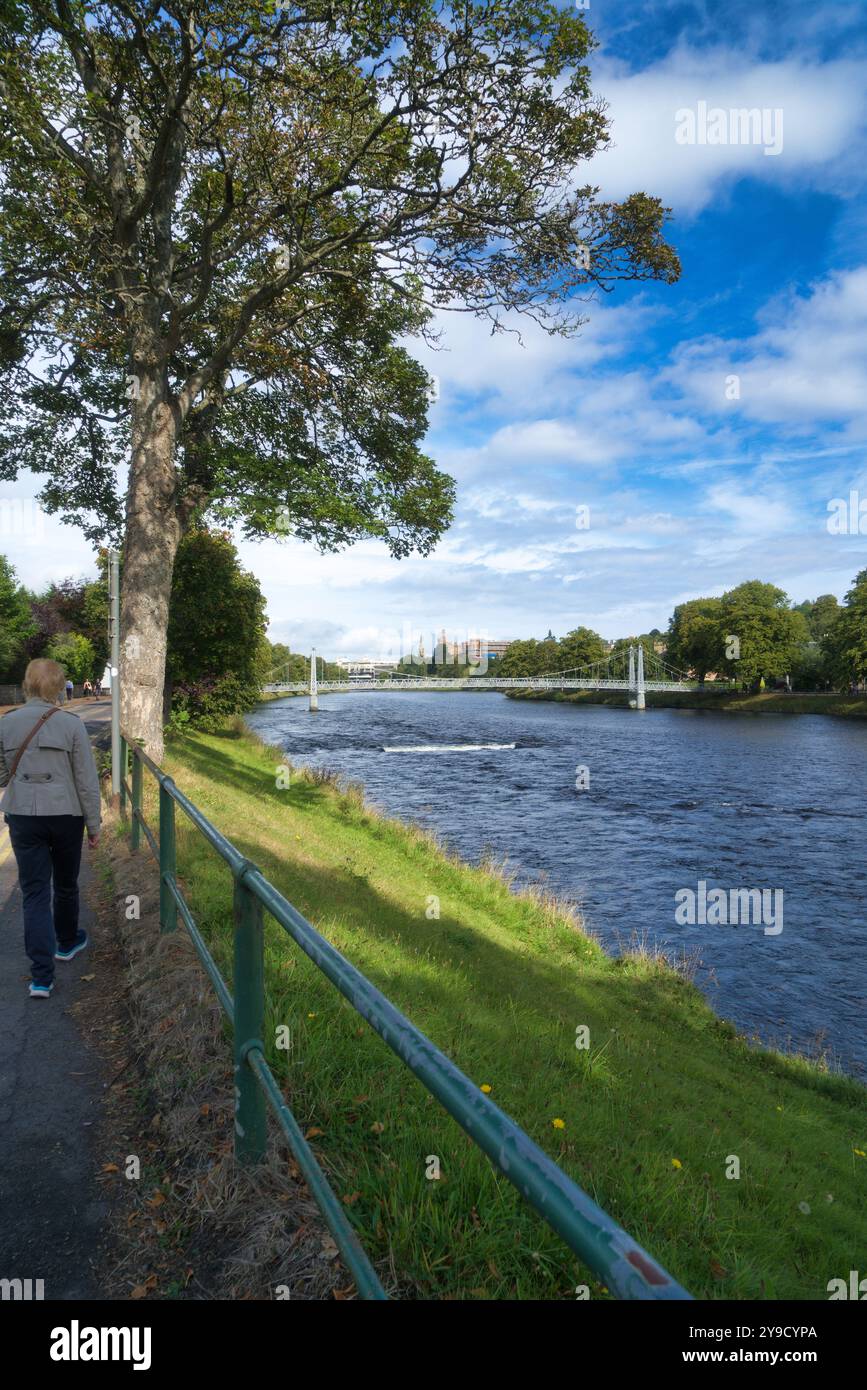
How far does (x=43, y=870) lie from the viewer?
4.96 meters

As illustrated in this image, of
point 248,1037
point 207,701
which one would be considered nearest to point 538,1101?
point 248,1037

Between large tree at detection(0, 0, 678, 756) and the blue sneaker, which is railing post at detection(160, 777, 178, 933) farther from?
large tree at detection(0, 0, 678, 756)

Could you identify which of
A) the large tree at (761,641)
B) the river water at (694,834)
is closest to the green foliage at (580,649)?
the large tree at (761,641)

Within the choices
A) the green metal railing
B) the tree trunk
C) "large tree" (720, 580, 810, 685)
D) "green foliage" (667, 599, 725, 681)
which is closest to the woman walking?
the green metal railing

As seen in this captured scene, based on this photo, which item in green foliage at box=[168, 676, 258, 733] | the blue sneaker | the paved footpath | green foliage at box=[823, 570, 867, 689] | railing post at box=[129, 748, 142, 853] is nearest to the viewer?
the paved footpath

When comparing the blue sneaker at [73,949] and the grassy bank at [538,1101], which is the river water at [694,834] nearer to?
the grassy bank at [538,1101]

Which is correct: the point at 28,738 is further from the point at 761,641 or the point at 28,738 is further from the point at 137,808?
the point at 761,641

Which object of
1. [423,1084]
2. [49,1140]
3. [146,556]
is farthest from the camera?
[146,556]

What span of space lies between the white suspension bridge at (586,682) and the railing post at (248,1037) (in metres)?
71.1

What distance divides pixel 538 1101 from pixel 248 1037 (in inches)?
93.6

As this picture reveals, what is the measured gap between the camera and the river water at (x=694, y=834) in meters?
10.8

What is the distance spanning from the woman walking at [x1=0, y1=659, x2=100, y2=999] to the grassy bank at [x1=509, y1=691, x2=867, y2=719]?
69.8 m

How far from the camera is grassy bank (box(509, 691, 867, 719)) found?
69.8 meters
